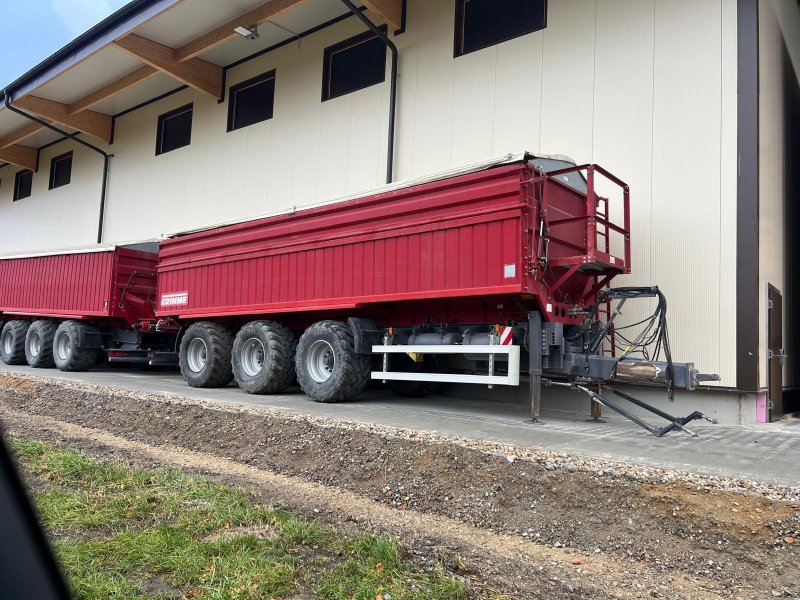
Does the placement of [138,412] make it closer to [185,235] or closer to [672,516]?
[185,235]

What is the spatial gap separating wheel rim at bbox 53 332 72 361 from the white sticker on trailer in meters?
3.62

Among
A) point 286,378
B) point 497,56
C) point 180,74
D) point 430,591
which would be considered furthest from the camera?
point 180,74

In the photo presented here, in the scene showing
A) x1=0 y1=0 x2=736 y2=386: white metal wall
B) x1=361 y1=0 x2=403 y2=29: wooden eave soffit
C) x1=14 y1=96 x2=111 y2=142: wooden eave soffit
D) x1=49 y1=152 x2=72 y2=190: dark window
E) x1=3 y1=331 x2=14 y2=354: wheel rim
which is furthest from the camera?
x1=49 y1=152 x2=72 y2=190: dark window

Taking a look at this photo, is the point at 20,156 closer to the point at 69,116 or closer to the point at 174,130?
the point at 69,116

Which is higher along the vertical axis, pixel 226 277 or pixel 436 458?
pixel 226 277

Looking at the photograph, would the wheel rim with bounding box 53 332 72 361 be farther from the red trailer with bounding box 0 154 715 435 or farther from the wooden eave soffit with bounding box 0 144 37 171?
the wooden eave soffit with bounding box 0 144 37 171

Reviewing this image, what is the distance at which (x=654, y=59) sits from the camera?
9531mm

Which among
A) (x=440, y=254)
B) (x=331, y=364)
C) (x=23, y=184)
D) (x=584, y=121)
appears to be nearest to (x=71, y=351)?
(x=331, y=364)

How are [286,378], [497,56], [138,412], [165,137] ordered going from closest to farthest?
1. [138,412]
2. [286,378]
3. [497,56]
4. [165,137]

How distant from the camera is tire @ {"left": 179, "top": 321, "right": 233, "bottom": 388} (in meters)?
11.5

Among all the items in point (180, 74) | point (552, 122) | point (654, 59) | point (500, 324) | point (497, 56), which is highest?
point (180, 74)

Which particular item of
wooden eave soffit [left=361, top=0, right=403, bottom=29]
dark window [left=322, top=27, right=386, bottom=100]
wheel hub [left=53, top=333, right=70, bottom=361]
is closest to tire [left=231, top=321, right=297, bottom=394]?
dark window [left=322, top=27, right=386, bottom=100]

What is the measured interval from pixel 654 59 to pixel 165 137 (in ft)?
49.4

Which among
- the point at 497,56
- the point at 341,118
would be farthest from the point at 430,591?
the point at 341,118
